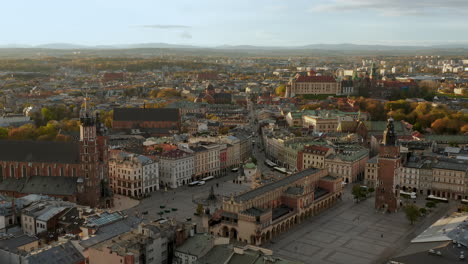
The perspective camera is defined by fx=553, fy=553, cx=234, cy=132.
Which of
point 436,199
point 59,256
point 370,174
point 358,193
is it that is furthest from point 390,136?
point 59,256

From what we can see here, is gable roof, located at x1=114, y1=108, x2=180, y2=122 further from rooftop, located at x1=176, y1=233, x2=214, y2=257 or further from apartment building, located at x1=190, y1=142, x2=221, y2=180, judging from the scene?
rooftop, located at x1=176, y1=233, x2=214, y2=257

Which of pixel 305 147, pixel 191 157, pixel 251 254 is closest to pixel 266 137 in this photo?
pixel 305 147

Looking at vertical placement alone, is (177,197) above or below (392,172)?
below

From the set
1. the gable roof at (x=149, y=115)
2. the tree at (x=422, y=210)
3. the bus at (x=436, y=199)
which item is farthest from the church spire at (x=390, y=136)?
the gable roof at (x=149, y=115)

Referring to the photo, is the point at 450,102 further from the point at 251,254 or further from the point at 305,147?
the point at 251,254

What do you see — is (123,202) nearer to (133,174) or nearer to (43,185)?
(133,174)
